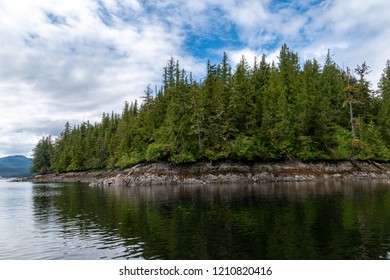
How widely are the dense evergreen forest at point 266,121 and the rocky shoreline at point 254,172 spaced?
2114mm

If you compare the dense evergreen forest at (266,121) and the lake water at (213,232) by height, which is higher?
the dense evergreen forest at (266,121)

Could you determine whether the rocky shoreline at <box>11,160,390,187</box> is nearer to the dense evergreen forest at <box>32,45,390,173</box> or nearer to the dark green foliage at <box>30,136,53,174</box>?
the dense evergreen forest at <box>32,45,390,173</box>

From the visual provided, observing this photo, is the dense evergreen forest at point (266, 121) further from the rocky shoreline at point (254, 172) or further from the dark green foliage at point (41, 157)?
the dark green foliage at point (41, 157)

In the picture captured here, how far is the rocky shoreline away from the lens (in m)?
74.5

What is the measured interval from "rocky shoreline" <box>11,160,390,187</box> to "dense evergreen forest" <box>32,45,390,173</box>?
2.11m

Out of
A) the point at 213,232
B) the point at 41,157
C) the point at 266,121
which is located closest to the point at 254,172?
the point at 266,121

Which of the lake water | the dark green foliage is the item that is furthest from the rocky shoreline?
the dark green foliage

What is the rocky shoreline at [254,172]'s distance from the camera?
74500 millimetres

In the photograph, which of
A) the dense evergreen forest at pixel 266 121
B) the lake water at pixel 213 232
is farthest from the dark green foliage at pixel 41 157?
the lake water at pixel 213 232

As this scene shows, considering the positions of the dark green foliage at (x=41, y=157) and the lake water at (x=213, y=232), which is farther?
the dark green foliage at (x=41, y=157)

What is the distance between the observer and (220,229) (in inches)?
975

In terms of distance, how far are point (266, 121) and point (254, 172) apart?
1692 cm
